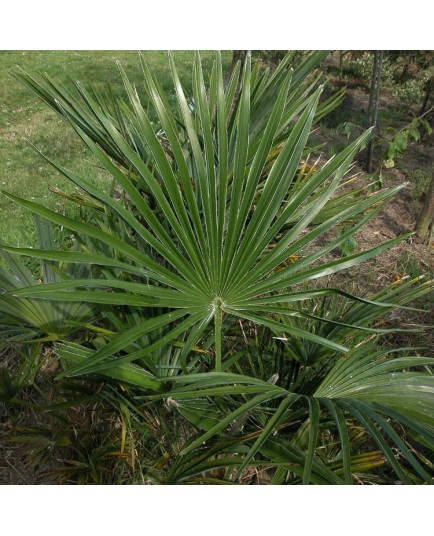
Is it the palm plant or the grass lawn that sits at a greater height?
the grass lawn

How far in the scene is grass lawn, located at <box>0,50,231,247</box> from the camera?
133 inches

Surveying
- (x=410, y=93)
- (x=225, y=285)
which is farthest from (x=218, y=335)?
(x=410, y=93)

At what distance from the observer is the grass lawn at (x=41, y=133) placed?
3.38 m

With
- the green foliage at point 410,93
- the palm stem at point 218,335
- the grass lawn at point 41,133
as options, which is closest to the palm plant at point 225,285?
the palm stem at point 218,335

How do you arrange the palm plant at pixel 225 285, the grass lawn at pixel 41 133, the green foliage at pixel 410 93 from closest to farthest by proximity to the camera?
the palm plant at pixel 225 285 < the grass lawn at pixel 41 133 < the green foliage at pixel 410 93

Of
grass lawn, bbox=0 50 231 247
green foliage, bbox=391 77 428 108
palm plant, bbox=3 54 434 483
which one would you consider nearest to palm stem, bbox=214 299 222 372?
palm plant, bbox=3 54 434 483

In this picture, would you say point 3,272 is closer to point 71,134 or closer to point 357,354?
point 357,354

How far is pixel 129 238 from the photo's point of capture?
149 cm

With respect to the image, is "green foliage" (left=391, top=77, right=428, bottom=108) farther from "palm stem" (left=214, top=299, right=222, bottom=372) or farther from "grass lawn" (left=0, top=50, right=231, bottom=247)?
"palm stem" (left=214, top=299, right=222, bottom=372)

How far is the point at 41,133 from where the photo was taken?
4.50m

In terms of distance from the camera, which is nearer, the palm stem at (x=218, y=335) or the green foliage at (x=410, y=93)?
the palm stem at (x=218, y=335)

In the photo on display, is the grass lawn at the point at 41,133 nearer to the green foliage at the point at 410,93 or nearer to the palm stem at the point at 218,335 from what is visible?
the palm stem at the point at 218,335

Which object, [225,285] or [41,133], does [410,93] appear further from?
[225,285]

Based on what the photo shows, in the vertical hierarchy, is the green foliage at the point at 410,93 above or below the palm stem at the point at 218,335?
above
